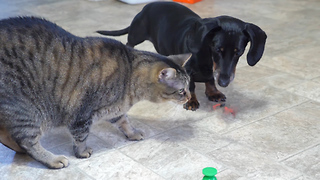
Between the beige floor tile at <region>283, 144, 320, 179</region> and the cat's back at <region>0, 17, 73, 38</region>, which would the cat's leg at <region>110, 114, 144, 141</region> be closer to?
the cat's back at <region>0, 17, 73, 38</region>

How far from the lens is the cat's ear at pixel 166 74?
2.55 metres

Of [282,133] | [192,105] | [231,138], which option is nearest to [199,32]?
[192,105]

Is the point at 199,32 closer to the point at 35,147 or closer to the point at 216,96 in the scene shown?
the point at 216,96

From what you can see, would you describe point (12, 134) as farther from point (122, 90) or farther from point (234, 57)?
point (234, 57)

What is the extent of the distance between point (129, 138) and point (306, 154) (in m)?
1.06

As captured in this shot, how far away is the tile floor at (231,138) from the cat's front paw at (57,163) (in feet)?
0.09

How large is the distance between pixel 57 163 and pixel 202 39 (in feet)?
4.03

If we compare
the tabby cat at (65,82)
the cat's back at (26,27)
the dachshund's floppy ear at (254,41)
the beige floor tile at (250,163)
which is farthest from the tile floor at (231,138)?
the cat's back at (26,27)

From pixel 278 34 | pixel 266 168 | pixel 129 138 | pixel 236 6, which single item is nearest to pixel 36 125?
pixel 129 138

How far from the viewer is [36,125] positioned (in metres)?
2.48

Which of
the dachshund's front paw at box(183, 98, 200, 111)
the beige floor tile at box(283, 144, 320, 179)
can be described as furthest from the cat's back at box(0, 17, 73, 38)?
the beige floor tile at box(283, 144, 320, 179)

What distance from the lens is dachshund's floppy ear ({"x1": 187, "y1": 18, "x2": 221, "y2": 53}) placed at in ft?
9.96

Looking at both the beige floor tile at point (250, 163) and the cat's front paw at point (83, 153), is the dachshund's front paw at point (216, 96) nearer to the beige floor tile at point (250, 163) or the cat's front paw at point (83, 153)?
the beige floor tile at point (250, 163)

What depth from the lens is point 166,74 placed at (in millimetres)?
2588
